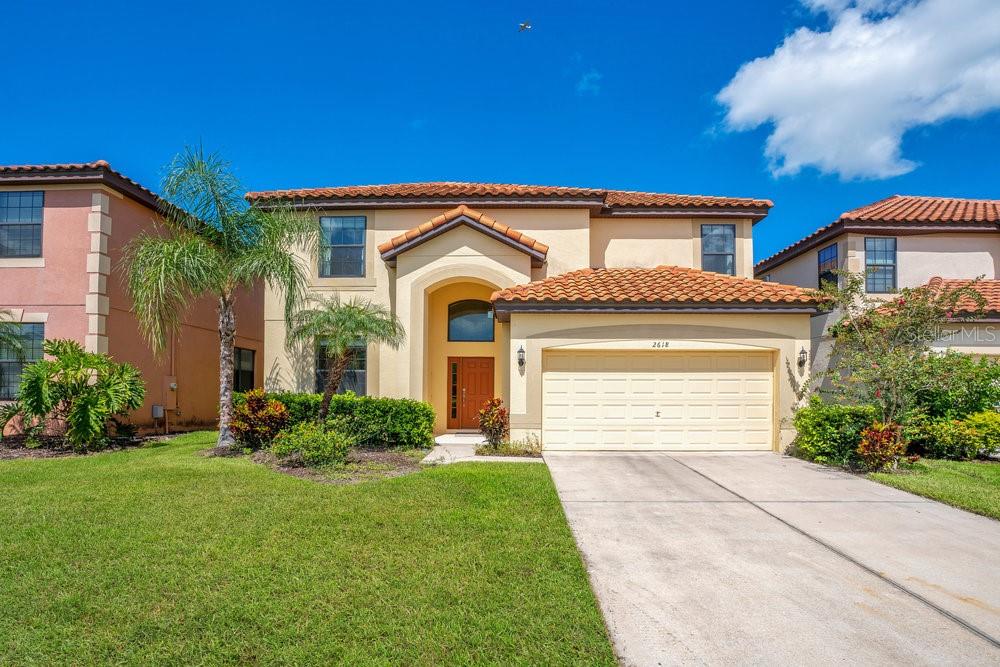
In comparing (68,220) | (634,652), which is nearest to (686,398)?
(634,652)

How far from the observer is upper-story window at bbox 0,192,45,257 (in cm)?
1346

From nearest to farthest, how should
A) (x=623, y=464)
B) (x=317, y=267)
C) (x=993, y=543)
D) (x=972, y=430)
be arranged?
(x=993, y=543)
(x=623, y=464)
(x=972, y=430)
(x=317, y=267)

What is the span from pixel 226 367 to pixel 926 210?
2040cm

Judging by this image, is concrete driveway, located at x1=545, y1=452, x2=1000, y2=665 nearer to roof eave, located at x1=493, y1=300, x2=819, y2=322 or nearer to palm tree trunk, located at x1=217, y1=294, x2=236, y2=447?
roof eave, located at x1=493, y1=300, x2=819, y2=322

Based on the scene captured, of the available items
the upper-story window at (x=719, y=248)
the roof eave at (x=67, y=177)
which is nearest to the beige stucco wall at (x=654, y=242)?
the upper-story window at (x=719, y=248)

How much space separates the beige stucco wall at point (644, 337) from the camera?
39.7 feet

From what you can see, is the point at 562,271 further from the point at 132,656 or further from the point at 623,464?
the point at 132,656

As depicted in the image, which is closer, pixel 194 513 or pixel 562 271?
pixel 194 513

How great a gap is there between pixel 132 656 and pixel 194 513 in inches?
135

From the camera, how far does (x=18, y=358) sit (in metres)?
13.1

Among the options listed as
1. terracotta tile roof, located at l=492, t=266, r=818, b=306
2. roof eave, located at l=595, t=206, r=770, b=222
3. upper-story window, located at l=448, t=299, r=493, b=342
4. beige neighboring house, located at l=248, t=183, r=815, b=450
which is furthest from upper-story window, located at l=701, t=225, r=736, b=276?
upper-story window, located at l=448, t=299, r=493, b=342

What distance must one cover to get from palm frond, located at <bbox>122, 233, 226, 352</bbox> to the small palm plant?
1738 millimetres

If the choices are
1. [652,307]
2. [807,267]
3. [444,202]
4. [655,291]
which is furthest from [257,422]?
[807,267]

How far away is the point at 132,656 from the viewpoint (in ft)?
12.2
